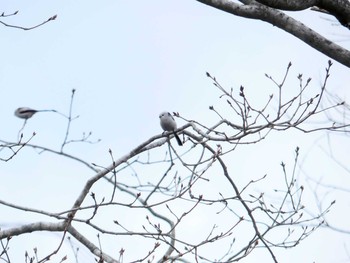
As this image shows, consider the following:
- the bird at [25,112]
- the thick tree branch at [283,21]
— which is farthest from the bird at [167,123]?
the thick tree branch at [283,21]

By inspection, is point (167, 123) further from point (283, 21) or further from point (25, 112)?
point (283, 21)

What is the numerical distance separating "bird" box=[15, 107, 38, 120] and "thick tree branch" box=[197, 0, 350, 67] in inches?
127

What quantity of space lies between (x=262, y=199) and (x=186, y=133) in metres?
0.96

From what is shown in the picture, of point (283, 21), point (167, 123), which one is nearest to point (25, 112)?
point (167, 123)

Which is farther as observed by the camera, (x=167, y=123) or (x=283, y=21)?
(x=167, y=123)

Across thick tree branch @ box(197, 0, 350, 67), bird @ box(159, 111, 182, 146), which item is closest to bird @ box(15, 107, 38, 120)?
bird @ box(159, 111, 182, 146)

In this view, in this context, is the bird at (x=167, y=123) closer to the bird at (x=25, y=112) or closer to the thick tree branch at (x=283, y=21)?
the bird at (x=25, y=112)

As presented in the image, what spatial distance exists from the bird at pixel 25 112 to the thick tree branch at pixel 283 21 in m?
3.23

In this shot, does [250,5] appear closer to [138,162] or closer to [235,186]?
[235,186]

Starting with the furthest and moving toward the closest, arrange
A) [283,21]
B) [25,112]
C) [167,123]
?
[25,112] < [167,123] < [283,21]

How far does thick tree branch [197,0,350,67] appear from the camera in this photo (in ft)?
10.4

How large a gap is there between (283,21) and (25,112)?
357 centimetres

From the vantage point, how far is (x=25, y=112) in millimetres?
5973

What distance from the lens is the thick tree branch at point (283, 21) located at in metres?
3.17
